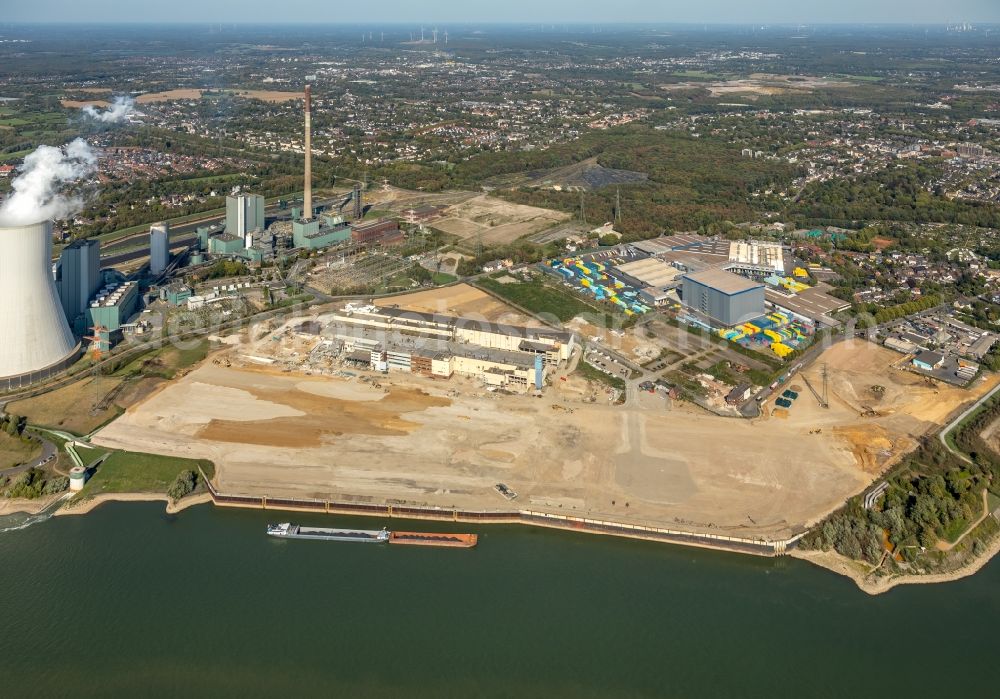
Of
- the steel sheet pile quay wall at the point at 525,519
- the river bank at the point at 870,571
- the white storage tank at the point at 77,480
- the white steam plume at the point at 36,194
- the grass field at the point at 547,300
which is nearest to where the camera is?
the river bank at the point at 870,571

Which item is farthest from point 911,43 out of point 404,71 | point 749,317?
point 749,317

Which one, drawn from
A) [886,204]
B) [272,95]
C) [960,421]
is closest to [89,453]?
[960,421]

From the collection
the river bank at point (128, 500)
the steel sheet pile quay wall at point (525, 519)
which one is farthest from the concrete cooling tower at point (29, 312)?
the steel sheet pile quay wall at point (525, 519)

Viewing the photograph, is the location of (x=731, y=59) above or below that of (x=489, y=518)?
above

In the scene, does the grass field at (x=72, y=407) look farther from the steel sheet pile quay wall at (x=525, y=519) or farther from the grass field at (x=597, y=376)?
the grass field at (x=597, y=376)

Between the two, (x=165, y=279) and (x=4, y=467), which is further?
(x=165, y=279)

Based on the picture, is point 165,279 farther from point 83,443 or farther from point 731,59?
point 731,59
